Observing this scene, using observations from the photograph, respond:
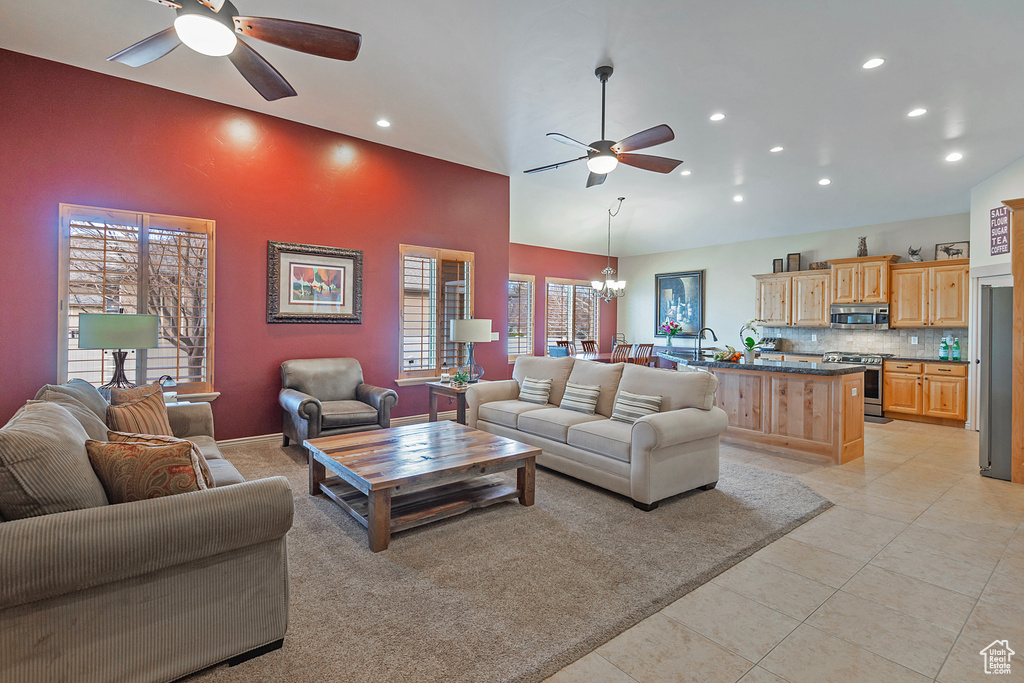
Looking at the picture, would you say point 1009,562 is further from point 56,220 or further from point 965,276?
point 56,220

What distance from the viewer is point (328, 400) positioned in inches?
200

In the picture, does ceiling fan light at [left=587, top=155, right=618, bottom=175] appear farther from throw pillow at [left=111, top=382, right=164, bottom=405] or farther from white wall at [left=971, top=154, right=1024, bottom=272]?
white wall at [left=971, top=154, right=1024, bottom=272]

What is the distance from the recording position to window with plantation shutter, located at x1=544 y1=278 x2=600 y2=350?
10.2m

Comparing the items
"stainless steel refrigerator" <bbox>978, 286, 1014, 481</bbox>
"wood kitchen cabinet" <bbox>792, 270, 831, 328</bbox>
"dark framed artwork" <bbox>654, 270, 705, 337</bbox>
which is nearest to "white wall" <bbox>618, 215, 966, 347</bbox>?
"dark framed artwork" <bbox>654, 270, 705, 337</bbox>

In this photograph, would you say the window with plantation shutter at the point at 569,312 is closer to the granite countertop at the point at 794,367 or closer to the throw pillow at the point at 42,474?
the granite countertop at the point at 794,367

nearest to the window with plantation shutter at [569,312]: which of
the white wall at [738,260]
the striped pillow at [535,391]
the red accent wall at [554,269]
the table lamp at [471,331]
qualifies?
the red accent wall at [554,269]

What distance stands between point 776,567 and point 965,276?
622 cm

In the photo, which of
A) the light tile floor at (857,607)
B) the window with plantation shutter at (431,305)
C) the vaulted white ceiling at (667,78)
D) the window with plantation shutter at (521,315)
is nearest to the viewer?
the light tile floor at (857,607)

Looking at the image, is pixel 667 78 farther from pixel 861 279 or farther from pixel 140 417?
pixel 861 279

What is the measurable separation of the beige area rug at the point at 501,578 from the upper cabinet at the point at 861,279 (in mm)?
4909

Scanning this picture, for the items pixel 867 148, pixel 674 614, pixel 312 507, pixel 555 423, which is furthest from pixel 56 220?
pixel 867 148

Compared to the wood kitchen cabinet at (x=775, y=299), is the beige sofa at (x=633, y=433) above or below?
below

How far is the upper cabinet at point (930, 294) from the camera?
21.0 feet

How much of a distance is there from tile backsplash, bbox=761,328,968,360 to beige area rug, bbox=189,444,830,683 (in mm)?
4961
